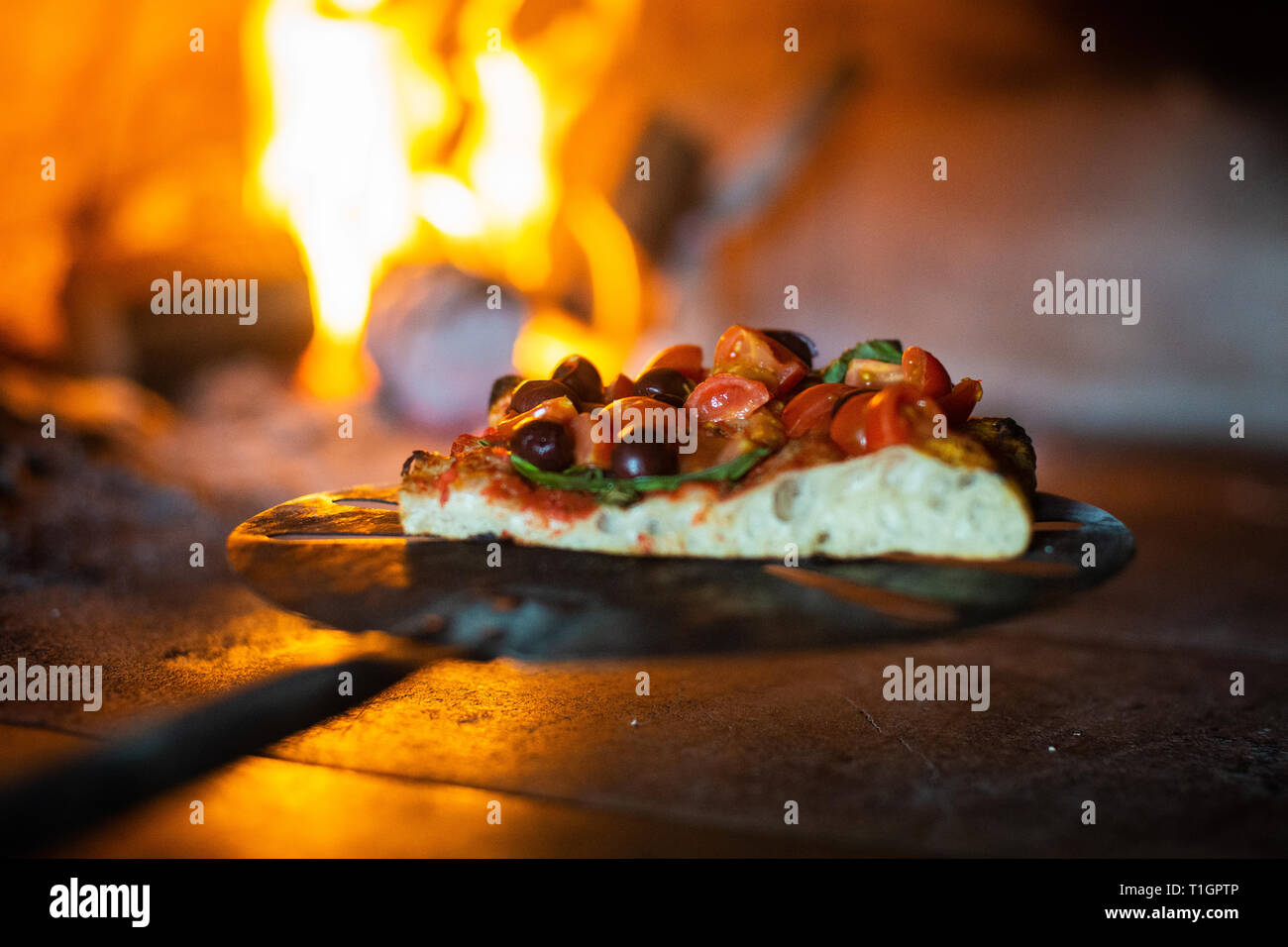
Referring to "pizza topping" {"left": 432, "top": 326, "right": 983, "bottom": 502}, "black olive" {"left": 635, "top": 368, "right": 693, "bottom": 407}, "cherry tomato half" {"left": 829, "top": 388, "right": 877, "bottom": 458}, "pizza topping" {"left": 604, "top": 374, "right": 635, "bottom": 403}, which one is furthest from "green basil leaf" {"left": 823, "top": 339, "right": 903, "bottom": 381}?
"pizza topping" {"left": 604, "top": 374, "right": 635, "bottom": 403}

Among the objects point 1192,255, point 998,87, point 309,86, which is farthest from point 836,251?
point 309,86

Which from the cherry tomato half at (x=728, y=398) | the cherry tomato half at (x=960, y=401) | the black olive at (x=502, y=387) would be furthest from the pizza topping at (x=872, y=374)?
the black olive at (x=502, y=387)

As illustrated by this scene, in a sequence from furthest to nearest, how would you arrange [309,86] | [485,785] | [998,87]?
[998,87] → [309,86] → [485,785]

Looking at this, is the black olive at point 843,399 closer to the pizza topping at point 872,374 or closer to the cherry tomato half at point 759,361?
the pizza topping at point 872,374

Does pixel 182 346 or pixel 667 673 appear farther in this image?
pixel 182 346
